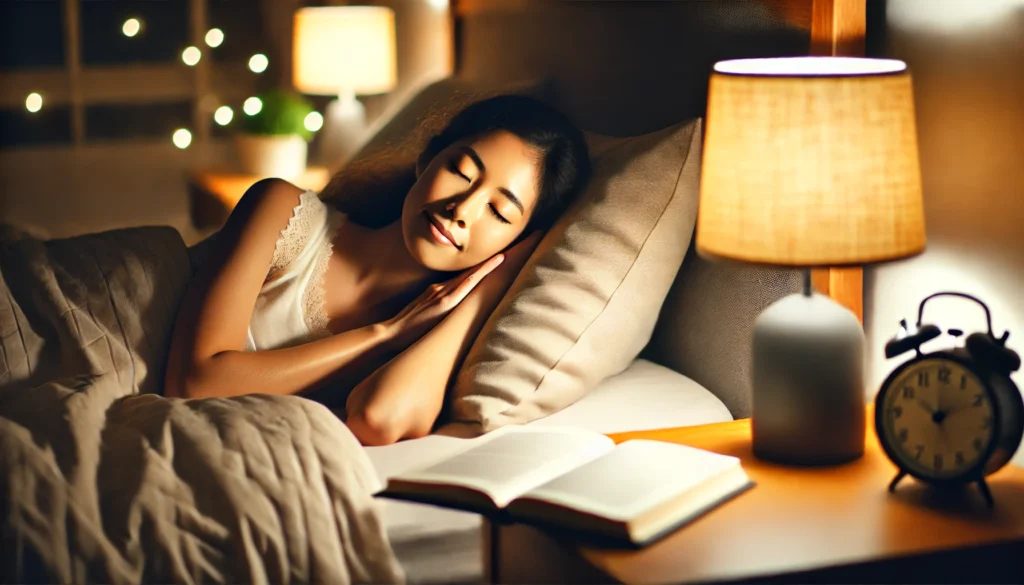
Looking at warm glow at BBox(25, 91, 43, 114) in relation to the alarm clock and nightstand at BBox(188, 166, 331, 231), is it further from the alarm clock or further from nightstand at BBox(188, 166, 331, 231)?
the alarm clock

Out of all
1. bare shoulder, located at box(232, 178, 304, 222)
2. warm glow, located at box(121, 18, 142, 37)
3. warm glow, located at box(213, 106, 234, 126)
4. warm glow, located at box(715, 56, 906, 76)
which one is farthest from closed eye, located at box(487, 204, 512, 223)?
warm glow, located at box(121, 18, 142, 37)

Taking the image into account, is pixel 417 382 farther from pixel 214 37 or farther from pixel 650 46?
pixel 214 37

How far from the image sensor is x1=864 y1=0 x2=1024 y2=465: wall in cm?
125

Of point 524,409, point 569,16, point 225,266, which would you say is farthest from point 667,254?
point 569,16

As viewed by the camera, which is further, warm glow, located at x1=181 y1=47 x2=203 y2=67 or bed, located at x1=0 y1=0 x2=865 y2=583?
warm glow, located at x1=181 y1=47 x2=203 y2=67

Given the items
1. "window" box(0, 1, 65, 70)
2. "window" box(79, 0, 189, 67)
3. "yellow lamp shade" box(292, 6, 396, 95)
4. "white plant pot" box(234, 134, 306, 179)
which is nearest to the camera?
"white plant pot" box(234, 134, 306, 179)

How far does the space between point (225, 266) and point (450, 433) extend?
51cm

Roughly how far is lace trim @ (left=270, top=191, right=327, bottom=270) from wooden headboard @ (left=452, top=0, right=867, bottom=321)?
642mm

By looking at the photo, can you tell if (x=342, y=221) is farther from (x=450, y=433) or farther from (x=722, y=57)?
(x=722, y=57)

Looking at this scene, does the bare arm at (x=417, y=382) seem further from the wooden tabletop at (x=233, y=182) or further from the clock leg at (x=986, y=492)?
the wooden tabletop at (x=233, y=182)

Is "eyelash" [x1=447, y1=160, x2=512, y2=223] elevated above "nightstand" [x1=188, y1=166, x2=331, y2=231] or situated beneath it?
elevated above

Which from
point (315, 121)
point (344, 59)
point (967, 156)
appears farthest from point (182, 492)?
point (315, 121)

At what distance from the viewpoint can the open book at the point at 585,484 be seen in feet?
3.46

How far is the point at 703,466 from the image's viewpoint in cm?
116
